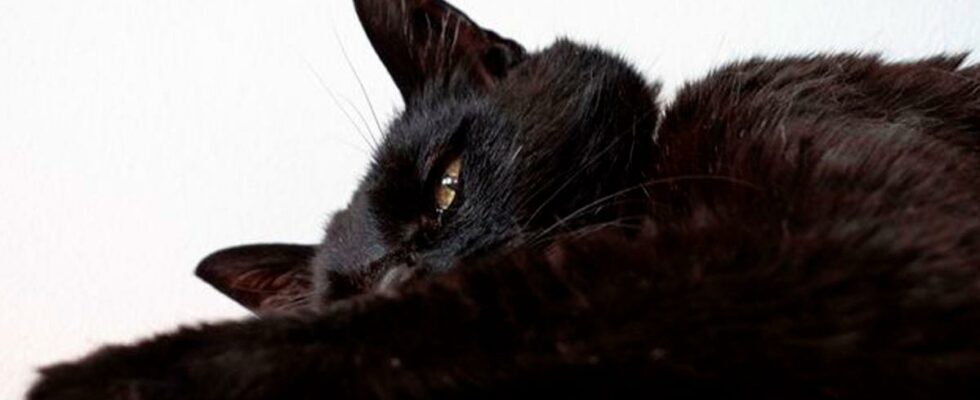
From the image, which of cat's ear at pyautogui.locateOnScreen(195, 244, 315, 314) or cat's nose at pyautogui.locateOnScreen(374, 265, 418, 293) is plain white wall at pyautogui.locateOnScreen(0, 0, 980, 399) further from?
cat's nose at pyautogui.locateOnScreen(374, 265, 418, 293)

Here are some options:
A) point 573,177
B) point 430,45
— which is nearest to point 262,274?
point 430,45

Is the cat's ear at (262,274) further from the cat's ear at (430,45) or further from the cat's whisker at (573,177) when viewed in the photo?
the cat's whisker at (573,177)

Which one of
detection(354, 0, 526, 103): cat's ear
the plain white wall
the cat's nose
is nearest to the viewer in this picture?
the cat's nose

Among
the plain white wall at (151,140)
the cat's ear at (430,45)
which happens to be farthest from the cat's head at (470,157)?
the plain white wall at (151,140)

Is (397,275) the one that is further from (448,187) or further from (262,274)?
(262,274)

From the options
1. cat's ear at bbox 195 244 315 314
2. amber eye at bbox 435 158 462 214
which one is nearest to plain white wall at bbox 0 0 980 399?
cat's ear at bbox 195 244 315 314
